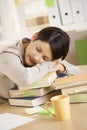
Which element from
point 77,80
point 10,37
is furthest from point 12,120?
point 10,37

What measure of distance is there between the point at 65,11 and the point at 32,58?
0.74m

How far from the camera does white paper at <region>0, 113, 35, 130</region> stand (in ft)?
3.51

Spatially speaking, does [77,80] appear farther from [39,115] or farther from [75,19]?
[75,19]

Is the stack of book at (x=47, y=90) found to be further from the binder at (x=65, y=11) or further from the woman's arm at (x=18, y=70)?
the binder at (x=65, y=11)

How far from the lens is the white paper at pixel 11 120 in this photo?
3.51 feet

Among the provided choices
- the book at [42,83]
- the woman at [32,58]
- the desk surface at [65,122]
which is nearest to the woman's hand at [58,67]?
the woman at [32,58]

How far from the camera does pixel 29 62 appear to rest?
1466 millimetres

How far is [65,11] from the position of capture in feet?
6.75

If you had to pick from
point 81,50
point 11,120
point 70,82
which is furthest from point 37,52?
point 81,50

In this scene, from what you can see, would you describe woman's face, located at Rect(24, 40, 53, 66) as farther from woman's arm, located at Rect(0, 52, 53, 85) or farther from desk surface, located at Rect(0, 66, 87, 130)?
desk surface, located at Rect(0, 66, 87, 130)

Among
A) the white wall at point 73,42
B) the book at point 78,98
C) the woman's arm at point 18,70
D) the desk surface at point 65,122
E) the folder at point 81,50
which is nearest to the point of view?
the desk surface at point 65,122

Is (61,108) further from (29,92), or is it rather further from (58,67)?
(58,67)

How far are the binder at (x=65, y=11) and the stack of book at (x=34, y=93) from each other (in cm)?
80

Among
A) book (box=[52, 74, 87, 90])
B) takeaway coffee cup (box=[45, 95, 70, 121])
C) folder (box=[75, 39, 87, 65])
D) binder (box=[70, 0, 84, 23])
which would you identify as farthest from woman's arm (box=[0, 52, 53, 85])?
binder (box=[70, 0, 84, 23])
